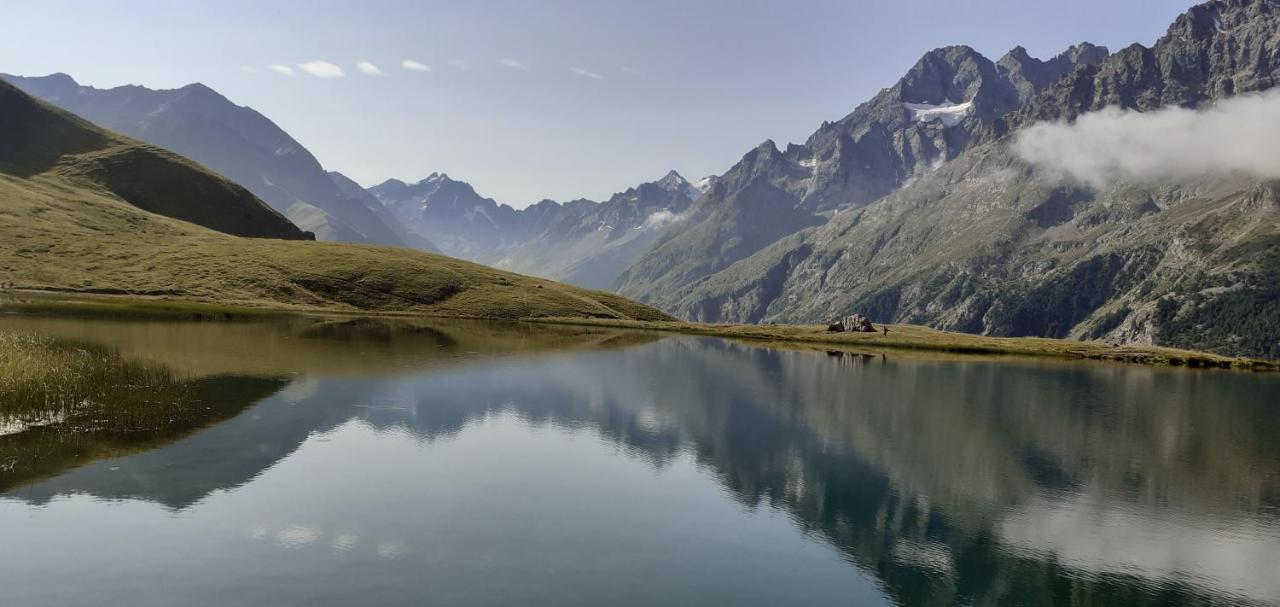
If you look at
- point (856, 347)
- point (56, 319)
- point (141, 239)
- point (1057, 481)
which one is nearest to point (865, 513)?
point (1057, 481)

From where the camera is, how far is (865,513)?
43281 millimetres

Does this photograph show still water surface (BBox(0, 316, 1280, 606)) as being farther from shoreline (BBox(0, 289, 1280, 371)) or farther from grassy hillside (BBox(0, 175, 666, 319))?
grassy hillside (BBox(0, 175, 666, 319))

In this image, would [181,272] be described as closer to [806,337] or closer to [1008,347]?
[806,337]

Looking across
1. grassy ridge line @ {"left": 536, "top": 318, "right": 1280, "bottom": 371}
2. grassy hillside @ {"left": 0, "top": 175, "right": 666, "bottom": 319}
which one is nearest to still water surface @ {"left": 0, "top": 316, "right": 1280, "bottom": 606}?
grassy hillside @ {"left": 0, "top": 175, "right": 666, "bottom": 319}

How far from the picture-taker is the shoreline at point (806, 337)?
123 m

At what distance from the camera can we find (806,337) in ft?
630

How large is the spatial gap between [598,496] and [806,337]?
155424 millimetres

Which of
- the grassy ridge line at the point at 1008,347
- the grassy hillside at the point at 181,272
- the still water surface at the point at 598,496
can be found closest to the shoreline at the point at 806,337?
the grassy ridge line at the point at 1008,347

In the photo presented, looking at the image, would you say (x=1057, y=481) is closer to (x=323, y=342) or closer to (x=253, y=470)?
(x=253, y=470)

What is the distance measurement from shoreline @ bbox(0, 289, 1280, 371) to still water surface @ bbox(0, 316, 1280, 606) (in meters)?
40.2

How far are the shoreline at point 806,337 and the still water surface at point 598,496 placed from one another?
4018 cm

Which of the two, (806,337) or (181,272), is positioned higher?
(181,272)

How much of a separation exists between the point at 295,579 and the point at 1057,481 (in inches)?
2013

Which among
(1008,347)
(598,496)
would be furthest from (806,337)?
(598,496)
